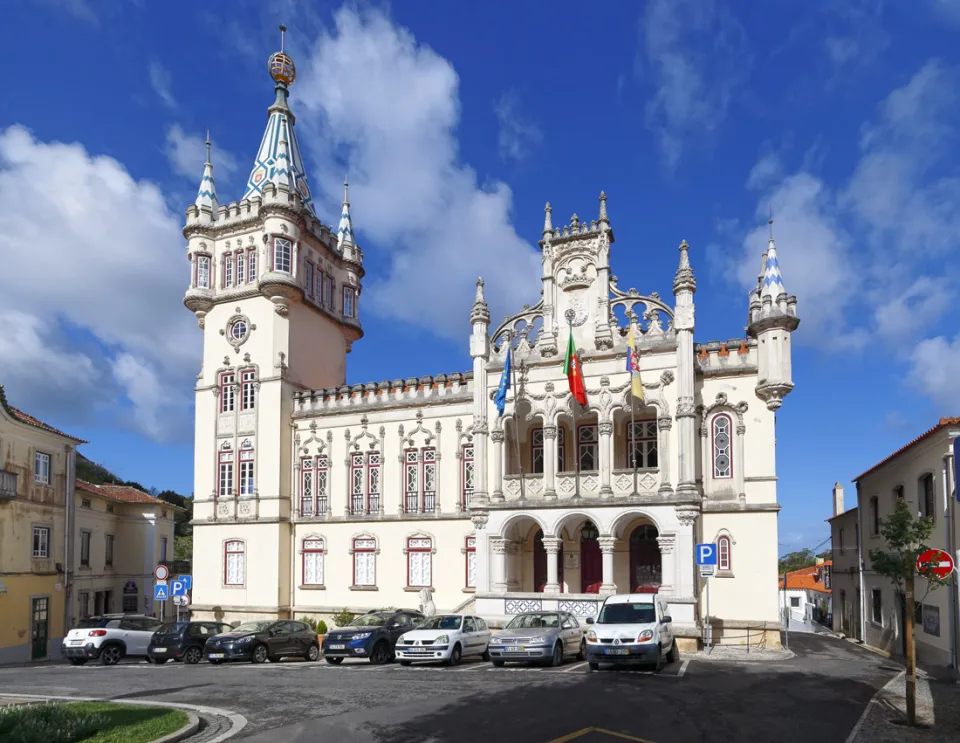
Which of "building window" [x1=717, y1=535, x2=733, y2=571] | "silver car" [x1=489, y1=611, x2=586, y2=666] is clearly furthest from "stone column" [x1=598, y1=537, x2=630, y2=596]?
"silver car" [x1=489, y1=611, x2=586, y2=666]

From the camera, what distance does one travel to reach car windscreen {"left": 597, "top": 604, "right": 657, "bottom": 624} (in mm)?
21156

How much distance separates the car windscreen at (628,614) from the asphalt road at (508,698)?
1.27 meters

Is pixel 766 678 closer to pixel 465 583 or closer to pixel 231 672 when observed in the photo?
pixel 231 672

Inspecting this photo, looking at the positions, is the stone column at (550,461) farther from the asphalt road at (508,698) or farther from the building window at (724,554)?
the asphalt road at (508,698)

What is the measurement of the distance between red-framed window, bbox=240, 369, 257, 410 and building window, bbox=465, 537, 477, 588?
11960 mm

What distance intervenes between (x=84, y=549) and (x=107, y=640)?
64.7 ft

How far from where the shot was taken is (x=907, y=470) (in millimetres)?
26938

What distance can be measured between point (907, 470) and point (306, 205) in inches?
1166

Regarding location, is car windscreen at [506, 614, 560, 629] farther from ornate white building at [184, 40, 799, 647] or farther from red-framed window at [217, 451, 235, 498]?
red-framed window at [217, 451, 235, 498]

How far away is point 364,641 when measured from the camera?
923 inches

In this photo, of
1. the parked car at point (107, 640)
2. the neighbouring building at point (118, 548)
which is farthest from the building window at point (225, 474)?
the parked car at point (107, 640)

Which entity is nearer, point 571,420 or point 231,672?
point 231,672

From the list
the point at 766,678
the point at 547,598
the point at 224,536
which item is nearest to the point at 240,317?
the point at 224,536

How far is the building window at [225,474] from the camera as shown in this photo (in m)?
38.9
